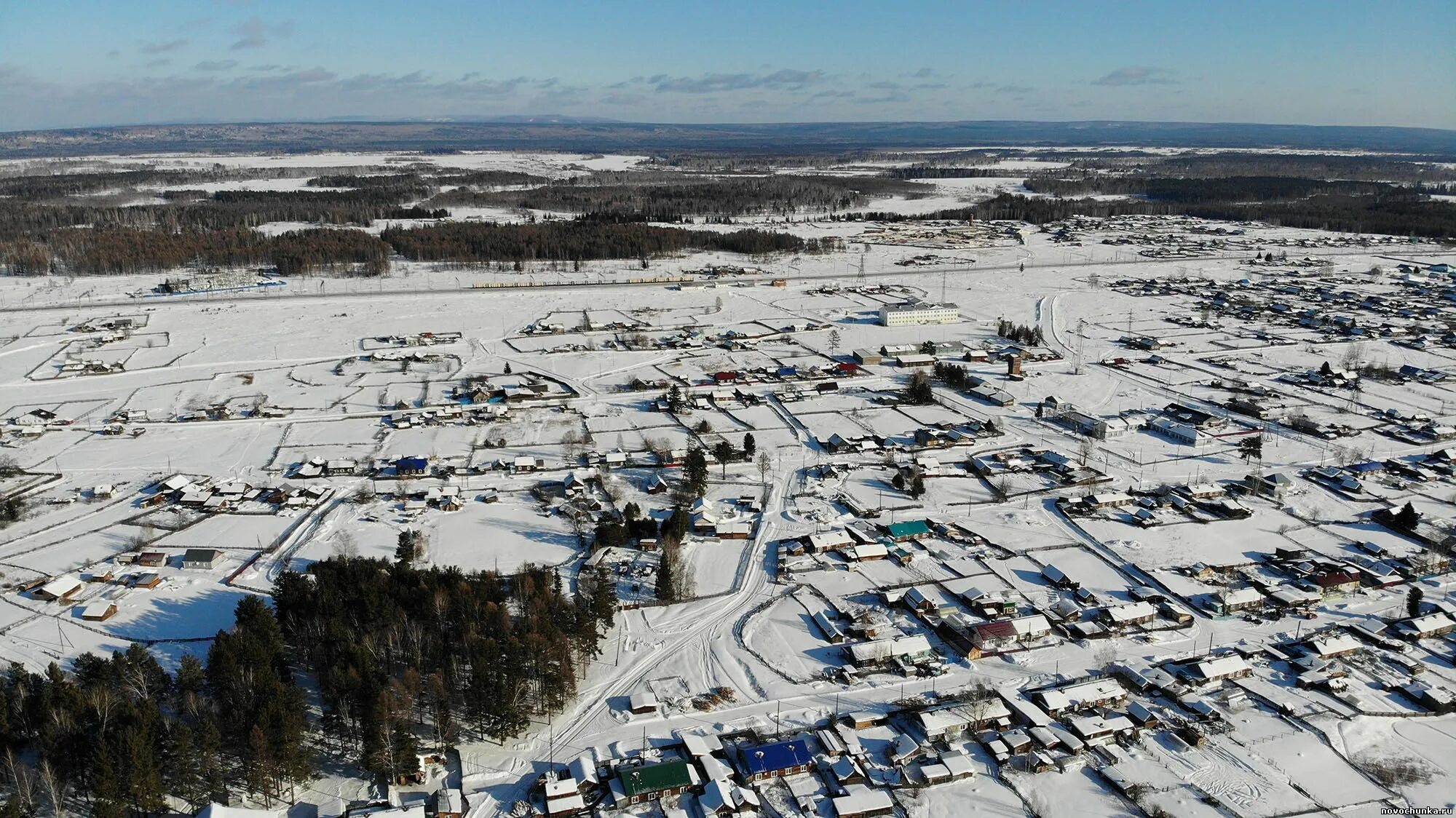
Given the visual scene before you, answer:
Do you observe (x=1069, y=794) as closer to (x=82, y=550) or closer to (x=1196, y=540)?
(x=1196, y=540)

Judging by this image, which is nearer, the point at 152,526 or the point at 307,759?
the point at 307,759

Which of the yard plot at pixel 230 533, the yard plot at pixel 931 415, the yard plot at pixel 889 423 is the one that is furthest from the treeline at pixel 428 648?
the yard plot at pixel 931 415

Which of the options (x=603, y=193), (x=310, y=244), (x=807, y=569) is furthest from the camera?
(x=603, y=193)

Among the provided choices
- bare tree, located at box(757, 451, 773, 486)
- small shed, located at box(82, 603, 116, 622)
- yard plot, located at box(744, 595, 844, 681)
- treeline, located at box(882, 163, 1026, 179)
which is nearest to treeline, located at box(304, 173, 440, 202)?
treeline, located at box(882, 163, 1026, 179)

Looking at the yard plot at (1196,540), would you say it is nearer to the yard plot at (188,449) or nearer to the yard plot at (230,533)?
the yard plot at (230,533)

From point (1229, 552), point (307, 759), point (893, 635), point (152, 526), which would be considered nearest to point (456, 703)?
point (307, 759)

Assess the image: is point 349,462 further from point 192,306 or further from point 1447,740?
point 192,306

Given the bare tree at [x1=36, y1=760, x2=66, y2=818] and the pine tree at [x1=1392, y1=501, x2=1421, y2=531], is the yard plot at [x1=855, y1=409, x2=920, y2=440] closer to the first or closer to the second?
the pine tree at [x1=1392, y1=501, x2=1421, y2=531]
